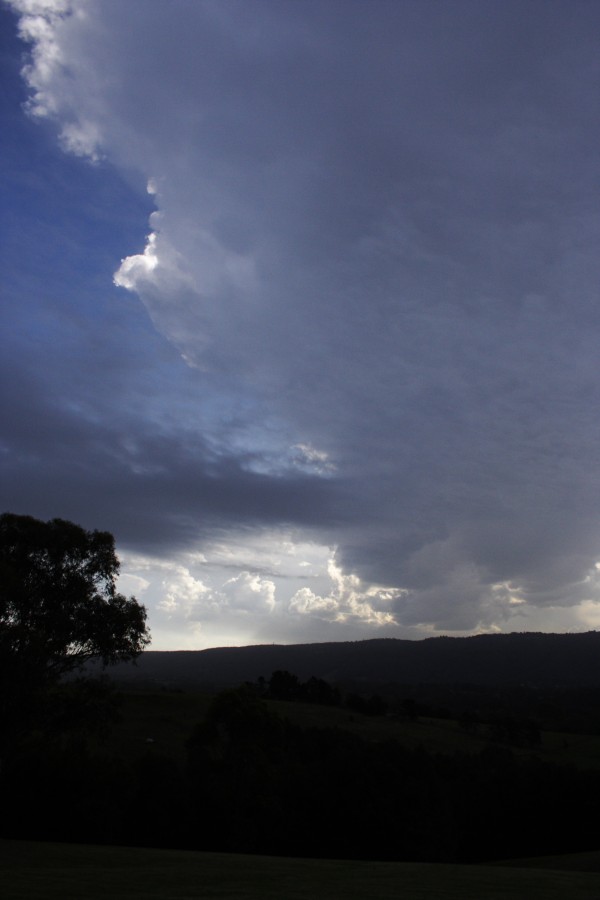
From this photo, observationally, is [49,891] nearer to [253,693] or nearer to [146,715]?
[253,693]

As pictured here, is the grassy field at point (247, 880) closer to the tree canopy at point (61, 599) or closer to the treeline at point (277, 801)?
the tree canopy at point (61, 599)

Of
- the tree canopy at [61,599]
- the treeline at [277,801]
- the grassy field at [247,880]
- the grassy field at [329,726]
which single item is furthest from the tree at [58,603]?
the grassy field at [329,726]

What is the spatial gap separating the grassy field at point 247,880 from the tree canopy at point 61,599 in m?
6.61

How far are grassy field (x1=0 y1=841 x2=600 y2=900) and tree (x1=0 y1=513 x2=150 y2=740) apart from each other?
6291 mm

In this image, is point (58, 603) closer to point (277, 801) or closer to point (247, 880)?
point (247, 880)

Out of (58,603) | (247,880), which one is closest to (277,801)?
(58,603)

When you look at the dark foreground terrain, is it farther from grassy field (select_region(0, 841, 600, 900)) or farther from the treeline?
grassy field (select_region(0, 841, 600, 900))

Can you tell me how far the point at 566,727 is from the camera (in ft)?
384

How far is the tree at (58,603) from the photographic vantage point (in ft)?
78.8

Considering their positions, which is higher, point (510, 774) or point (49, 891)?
point (49, 891)

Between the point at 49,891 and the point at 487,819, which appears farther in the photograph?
the point at 487,819

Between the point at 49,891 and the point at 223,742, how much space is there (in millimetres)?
37184

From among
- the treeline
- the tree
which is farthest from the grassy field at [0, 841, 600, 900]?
the treeline

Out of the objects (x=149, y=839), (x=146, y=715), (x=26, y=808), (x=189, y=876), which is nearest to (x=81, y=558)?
(x=189, y=876)
